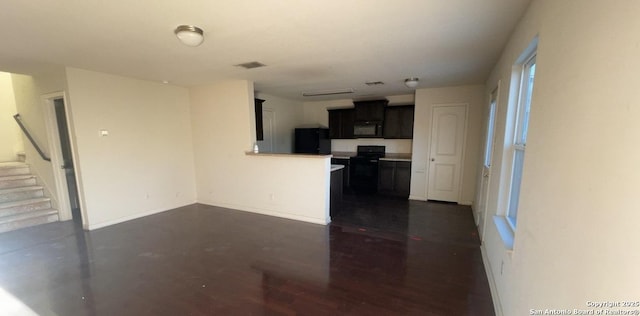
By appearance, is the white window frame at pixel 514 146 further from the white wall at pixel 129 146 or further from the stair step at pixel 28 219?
the stair step at pixel 28 219

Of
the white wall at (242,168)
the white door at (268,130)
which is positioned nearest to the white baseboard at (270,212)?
the white wall at (242,168)

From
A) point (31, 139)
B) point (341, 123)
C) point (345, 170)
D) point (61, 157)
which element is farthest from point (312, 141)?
point (31, 139)

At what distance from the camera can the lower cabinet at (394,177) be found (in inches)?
207

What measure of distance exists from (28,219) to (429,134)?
7.06 m

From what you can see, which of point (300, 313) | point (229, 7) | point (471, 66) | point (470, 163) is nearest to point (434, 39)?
point (471, 66)

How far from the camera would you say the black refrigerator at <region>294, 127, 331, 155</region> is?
20.0ft

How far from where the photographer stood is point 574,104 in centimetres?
104

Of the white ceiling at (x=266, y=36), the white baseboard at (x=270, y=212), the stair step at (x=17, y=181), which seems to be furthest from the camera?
the stair step at (x=17, y=181)

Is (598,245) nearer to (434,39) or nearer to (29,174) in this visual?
(434,39)

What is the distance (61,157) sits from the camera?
3834mm

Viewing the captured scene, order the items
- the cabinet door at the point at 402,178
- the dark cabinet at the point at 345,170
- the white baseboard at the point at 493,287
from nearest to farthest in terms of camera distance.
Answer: the white baseboard at the point at 493,287
the cabinet door at the point at 402,178
the dark cabinet at the point at 345,170

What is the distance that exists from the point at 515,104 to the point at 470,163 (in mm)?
2854

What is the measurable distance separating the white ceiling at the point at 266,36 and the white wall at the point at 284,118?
2220 millimetres

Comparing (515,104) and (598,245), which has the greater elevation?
(515,104)
